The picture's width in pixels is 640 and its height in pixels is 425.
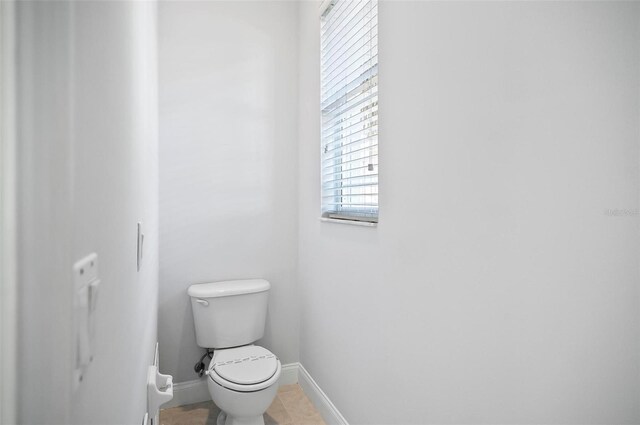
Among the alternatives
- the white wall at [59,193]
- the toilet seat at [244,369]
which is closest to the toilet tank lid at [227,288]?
the toilet seat at [244,369]

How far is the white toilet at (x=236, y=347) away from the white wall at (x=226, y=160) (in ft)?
0.56

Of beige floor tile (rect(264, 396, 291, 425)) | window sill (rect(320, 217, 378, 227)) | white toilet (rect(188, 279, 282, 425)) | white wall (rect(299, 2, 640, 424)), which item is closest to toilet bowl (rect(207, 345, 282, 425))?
white toilet (rect(188, 279, 282, 425))

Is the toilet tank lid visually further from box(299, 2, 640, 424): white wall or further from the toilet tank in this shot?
box(299, 2, 640, 424): white wall

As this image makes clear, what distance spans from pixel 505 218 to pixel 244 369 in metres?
1.44

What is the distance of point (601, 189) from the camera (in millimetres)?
741

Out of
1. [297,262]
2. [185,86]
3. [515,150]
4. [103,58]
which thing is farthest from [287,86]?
[103,58]

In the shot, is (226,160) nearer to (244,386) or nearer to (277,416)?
(244,386)

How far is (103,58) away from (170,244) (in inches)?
70.2

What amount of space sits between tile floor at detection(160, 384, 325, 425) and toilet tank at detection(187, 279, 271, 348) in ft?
1.32

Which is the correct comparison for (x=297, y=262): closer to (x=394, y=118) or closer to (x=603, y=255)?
(x=394, y=118)

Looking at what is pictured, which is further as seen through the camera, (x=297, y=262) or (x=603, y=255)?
(x=297, y=262)

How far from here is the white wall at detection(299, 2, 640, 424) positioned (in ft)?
2.39

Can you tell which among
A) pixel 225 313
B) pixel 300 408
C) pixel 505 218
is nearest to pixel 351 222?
pixel 505 218

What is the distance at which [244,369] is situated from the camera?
1788 mm
